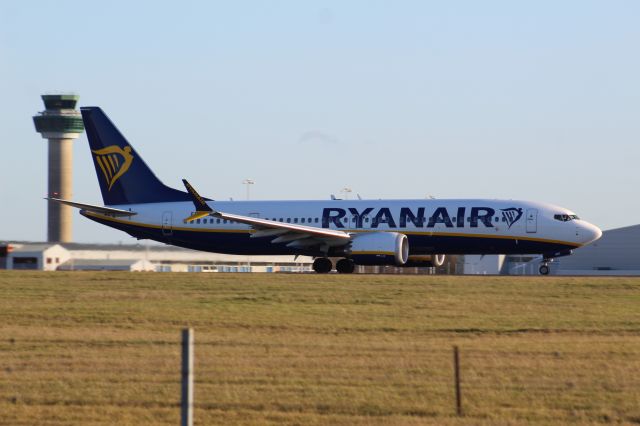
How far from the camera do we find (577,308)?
119 ft

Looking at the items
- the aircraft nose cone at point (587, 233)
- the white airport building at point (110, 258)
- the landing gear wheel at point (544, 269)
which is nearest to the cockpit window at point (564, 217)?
the aircraft nose cone at point (587, 233)

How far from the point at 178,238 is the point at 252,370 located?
35187mm

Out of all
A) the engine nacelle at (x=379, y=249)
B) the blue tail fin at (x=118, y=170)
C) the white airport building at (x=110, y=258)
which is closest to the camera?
the engine nacelle at (x=379, y=249)

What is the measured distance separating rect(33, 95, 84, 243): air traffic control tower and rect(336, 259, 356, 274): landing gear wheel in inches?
3536

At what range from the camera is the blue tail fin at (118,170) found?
5728 cm

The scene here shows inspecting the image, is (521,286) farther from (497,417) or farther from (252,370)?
(497,417)

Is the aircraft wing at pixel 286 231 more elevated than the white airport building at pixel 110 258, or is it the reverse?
the aircraft wing at pixel 286 231

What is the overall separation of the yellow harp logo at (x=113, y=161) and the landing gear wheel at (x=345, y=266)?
12.6 meters

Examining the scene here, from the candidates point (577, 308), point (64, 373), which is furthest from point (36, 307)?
point (577, 308)

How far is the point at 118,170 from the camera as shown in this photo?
57.7 m

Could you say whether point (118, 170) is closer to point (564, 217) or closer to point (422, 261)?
point (422, 261)

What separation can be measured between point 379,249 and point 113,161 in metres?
16.7

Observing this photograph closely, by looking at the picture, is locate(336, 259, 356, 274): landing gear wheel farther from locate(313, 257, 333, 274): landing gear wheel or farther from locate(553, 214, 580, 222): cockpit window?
locate(553, 214, 580, 222): cockpit window

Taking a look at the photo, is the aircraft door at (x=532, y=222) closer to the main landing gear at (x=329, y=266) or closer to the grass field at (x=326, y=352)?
the grass field at (x=326, y=352)
